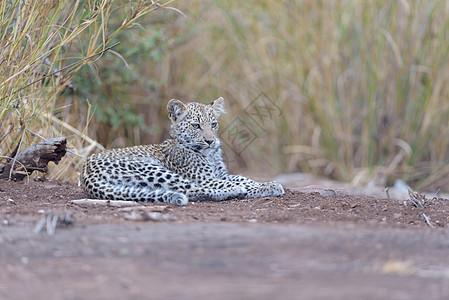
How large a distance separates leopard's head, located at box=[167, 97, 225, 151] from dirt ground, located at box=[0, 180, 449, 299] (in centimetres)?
162

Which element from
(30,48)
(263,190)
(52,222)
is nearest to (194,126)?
(263,190)

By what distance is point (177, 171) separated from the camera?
22.1 feet

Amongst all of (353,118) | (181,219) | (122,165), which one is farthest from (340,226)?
(353,118)

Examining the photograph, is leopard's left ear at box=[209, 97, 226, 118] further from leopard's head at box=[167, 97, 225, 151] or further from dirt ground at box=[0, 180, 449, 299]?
dirt ground at box=[0, 180, 449, 299]

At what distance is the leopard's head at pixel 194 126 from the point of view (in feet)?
22.3

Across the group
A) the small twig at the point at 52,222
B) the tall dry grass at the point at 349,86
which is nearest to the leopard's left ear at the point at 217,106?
the tall dry grass at the point at 349,86

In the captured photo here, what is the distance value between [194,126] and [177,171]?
482mm

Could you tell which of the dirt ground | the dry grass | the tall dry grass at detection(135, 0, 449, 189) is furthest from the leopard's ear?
the tall dry grass at detection(135, 0, 449, 189)

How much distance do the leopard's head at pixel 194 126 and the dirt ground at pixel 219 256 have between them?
162 cm

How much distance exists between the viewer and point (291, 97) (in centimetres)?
995

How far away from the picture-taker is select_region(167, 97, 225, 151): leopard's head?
6.80m

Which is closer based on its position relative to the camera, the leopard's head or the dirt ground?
the dirt ground

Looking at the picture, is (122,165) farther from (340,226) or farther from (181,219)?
(340,226)

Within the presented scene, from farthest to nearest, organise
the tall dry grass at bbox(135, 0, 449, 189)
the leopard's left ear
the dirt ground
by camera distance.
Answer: the tall dry grass at bbox(135, 0, 449, 189) → the leopard's left ear → the dirt ground
